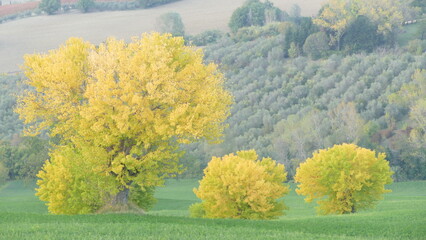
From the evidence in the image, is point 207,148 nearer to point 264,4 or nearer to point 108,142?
point 108,142

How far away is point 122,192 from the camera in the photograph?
43.3 m

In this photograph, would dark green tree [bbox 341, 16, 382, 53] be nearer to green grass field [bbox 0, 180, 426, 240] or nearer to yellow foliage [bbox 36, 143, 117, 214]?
yellow foliage [bbox 36, 143, 117, 214]

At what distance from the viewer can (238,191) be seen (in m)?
53.7

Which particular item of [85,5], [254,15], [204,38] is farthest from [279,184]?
[254,15]

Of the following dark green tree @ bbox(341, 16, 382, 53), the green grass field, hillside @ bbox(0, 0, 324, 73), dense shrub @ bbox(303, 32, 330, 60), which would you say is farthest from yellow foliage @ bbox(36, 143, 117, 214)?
dark green tree @ bbox(341, 16, 382, 53)

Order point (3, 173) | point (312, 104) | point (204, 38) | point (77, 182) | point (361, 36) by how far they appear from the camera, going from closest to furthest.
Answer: point (77, 182) < point (3, 173) < point (312, 104) < point (361, 36) < point (204, 38)

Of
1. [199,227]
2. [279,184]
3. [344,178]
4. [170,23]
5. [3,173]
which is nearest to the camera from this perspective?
[199,227]

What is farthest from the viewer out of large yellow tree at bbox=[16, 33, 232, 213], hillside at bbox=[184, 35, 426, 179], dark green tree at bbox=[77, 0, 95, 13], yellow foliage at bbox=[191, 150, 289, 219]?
dark green tree at bbox=[77, 0, 95, 13]

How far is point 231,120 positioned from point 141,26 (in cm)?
4687

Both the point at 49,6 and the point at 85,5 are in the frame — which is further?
the point at 85,5

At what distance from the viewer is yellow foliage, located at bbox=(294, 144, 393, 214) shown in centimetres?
5591

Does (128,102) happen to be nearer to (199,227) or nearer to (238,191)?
(199,227)

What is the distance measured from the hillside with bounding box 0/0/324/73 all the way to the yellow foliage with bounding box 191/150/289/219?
77334 millimetres

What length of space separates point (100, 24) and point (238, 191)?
3781 inches
